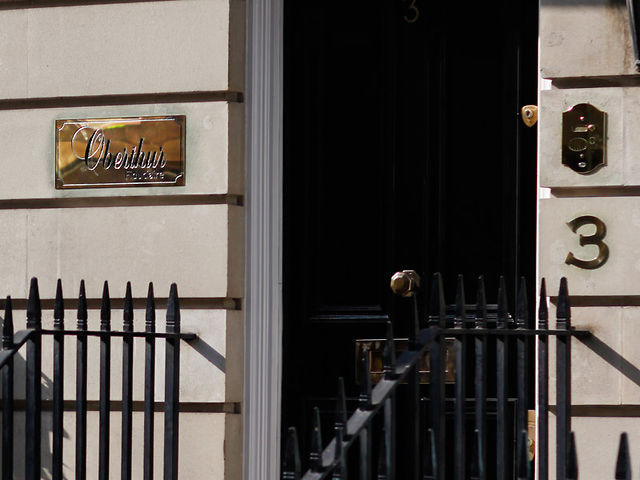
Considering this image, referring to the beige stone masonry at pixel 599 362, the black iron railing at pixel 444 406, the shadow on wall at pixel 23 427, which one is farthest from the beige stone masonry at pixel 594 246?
the shadow on wall at pixel 23 427

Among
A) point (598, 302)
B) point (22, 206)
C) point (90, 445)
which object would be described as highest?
point (22, 206)

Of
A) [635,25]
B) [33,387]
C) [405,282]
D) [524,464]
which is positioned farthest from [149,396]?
[635,25]

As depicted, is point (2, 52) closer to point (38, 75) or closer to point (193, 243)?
point (38, 75)

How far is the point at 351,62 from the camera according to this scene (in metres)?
6.00

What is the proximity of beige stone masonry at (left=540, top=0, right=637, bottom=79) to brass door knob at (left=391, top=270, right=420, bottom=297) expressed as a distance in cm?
115

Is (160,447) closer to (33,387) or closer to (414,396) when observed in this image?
(33,387)

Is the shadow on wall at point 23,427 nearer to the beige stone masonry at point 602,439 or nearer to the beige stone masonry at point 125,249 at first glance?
the beige stone masonry at point 125,249

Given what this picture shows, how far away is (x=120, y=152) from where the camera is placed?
5.82 m

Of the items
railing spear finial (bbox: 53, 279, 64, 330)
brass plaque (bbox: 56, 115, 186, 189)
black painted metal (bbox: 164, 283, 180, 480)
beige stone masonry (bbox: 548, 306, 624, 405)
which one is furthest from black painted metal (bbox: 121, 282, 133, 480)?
beige stone masonry (bbox: 548, 306, 624, 405)

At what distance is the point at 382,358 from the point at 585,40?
178cm

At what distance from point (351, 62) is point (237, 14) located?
2.11ft

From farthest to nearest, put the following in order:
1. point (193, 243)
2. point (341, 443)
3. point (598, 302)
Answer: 1. point (193, 243)
2. point (598, 302)
3. point (341, 443)

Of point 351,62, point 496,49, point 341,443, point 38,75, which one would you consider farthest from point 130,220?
point 341,443

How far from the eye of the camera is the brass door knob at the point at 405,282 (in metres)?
5.78
